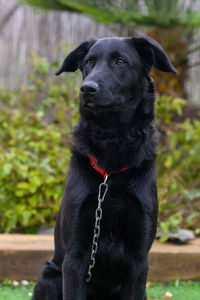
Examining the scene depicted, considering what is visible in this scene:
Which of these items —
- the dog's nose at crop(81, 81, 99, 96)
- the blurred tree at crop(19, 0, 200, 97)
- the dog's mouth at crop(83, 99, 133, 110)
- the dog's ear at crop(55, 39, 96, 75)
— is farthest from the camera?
the blurred tree at crop(19, 0, 200, 97)

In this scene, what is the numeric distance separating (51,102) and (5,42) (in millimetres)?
2108

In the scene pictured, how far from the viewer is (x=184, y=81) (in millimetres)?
6391

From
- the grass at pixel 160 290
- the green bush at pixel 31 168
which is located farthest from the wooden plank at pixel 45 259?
the green bush at pixel 31 168

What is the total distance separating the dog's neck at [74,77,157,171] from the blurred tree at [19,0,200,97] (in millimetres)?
3086

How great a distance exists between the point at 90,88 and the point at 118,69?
29 centimetres

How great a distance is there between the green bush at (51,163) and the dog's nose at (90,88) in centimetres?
188

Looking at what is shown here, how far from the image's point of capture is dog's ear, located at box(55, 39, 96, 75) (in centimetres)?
272

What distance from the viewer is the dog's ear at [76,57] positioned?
8.93ft

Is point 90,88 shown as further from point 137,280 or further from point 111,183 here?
point 137,280

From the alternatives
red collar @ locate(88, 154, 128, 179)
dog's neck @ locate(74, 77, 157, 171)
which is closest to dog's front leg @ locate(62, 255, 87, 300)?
red collar @ locate(88, 154, 128, 179)

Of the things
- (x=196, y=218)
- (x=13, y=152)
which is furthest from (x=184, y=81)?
(x=13, y=152)

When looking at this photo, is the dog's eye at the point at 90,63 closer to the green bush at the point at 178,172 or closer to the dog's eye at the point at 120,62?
the dog's eye at the point at 120,62

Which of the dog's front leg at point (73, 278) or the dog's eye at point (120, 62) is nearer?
the dog's front leg at point (73, 278)

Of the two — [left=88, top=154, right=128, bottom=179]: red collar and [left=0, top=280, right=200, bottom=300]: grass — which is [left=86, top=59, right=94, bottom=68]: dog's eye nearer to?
[left=88, top=154, right=128, bottom=179]: red collar
